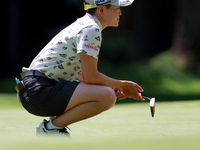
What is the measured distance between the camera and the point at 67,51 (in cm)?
321

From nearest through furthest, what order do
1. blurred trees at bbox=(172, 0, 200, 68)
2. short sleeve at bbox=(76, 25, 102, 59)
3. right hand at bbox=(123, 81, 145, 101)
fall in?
short sleeve at bbox=(76, 25, 102, 59)
right hand at bbox=(123, 81, 145, 101)
blurred trees at bbox=(172, 0, 200, 68)

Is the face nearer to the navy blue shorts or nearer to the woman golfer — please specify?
the woman golfer

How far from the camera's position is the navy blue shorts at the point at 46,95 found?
10.3 ft

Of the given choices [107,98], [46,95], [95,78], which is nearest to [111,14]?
[95,78]

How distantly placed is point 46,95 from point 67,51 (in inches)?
12.8

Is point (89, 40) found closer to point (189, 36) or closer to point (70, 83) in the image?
point (70, 83)

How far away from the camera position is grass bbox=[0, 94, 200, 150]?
7.23 ft

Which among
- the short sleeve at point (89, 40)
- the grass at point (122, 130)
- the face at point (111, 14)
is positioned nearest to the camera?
the grass at point (122, 130)

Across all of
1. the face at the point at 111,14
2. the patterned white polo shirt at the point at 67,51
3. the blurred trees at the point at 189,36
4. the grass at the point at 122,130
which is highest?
the face at the point at 111,14

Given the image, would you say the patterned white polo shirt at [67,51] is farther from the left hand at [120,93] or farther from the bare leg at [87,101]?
the left hand at [120,93]

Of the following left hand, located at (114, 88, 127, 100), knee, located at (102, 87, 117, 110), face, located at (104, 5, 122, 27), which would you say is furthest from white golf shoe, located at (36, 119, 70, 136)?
face, located at (104, 5, 122, 27)

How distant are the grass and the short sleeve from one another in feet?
1.81

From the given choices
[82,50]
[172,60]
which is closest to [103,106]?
[82,50]

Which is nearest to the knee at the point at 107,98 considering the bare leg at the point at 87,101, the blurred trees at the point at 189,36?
the bare leg at the point at 87,101
